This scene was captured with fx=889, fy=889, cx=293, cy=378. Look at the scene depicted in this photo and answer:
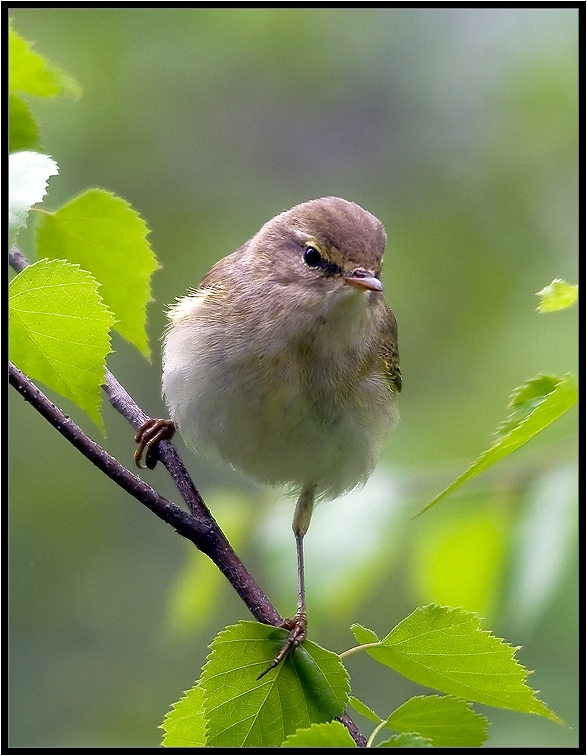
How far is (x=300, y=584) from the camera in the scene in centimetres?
350

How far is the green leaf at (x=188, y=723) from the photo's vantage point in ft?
7.50

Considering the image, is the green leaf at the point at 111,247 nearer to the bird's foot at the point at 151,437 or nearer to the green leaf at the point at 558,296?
the bird's foot at the point at 151,437

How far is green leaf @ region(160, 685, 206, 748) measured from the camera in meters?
2.29

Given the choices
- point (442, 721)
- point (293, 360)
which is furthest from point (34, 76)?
point (442, 721)

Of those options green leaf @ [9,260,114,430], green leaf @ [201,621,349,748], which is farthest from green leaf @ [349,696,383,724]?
green leaf @ [9,260,114,430]

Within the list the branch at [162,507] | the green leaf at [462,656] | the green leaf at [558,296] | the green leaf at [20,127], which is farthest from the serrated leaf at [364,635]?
the green leaf at [20,127]

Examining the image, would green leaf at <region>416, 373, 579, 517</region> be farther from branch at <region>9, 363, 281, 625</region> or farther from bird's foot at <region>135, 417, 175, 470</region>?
bird's foot at <region>135, 417, 175, 470</region>

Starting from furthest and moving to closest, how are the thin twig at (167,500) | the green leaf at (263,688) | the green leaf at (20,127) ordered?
the green leaf at (20,127) < the thin twig at (167,500) < the green leaf at (263,688)

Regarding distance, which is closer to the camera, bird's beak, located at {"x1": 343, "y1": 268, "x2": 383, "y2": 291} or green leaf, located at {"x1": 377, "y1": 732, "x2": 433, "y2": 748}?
green leaf, located at {"x1": 377, "y1": 732, "x2": 433, "y2": 748}

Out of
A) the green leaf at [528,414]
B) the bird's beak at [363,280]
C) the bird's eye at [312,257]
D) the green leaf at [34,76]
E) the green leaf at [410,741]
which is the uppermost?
the green leaf at [34,76]

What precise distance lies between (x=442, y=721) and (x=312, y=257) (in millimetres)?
1689

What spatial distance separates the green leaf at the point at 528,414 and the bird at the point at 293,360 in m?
0.94

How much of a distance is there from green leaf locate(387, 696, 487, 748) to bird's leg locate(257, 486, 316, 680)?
0.32m

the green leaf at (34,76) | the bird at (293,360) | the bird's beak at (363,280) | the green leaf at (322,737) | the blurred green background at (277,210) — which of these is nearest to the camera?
the green leaf at (322,737)
